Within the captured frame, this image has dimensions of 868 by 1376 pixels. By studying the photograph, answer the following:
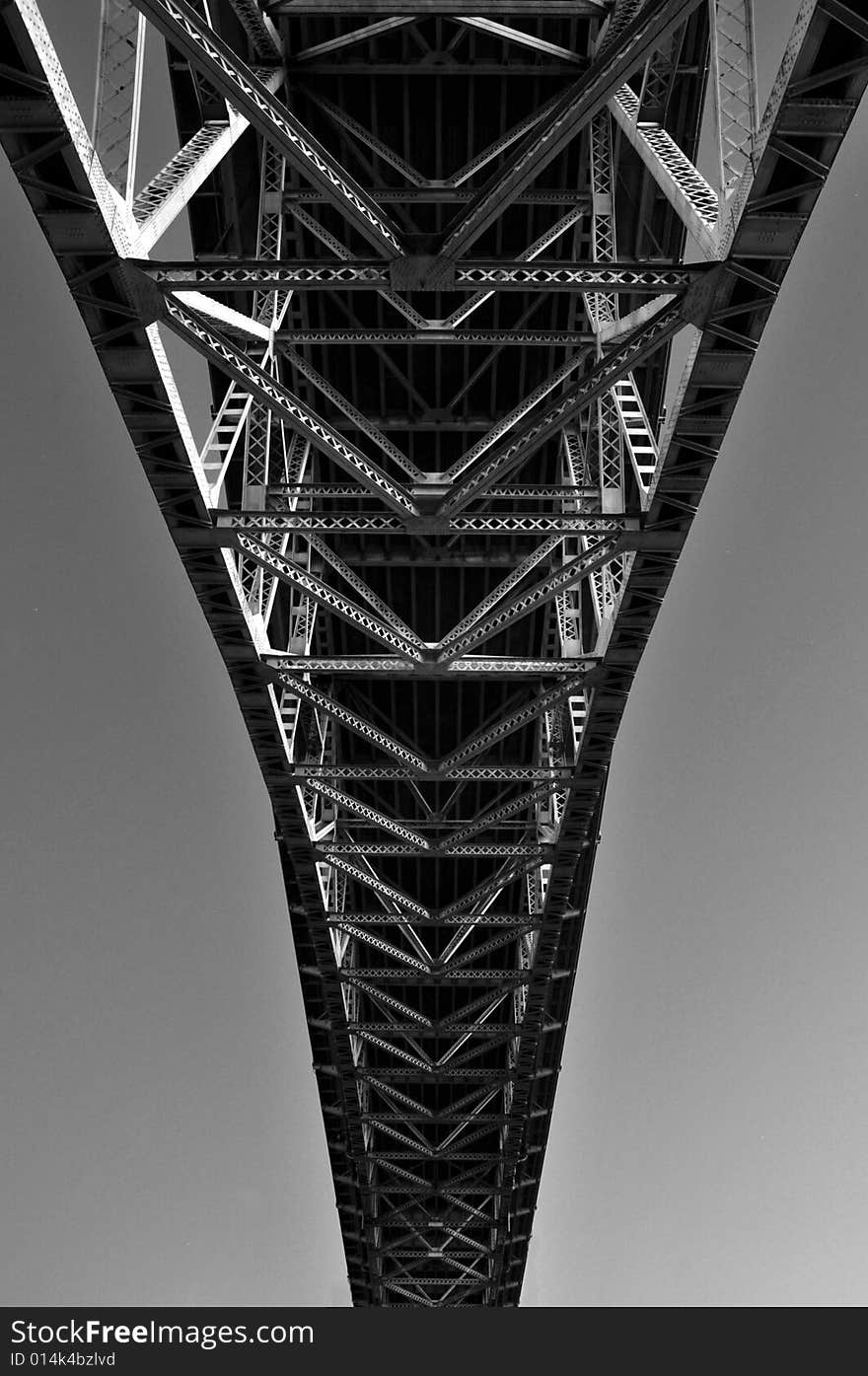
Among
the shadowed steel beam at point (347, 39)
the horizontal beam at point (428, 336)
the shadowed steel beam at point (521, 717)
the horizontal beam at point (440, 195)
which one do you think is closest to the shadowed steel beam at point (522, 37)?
the shadowed steel beam at point (347, 39)

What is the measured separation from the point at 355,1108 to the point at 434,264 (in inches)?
1136

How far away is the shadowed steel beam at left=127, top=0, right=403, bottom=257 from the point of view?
9539 millimetres

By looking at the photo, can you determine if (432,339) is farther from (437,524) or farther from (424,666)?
(424,666)

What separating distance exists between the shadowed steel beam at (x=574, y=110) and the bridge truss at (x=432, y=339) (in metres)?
0.03

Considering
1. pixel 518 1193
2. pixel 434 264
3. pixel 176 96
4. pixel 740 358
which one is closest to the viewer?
pixel 434 264

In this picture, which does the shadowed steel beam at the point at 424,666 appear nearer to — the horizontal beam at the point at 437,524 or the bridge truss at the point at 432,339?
the bridge truss at the point at 432,339

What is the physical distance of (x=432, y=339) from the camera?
580 inches

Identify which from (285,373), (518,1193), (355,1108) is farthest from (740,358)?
(518,1193)

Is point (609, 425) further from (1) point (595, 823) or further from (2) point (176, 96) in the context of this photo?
(1) point (595, 823)

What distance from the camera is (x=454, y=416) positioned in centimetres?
2125

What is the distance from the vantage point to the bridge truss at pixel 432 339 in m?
10.8

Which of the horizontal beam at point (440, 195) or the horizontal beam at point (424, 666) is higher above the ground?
the horizontal beam at point (440, 195)

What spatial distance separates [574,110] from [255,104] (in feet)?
9.00

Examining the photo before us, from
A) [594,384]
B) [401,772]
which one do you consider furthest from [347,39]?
[401,772]
